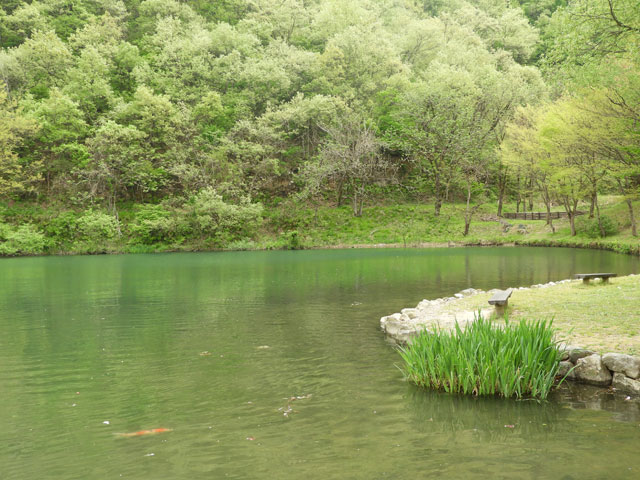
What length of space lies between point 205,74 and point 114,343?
184 ft

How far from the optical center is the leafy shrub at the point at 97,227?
49.1 metres

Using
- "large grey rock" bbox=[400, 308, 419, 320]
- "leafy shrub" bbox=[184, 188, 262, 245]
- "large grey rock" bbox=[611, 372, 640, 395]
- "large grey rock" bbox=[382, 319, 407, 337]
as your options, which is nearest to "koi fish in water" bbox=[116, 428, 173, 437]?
"large grey rock" bbox=[382, 319, 407, 337]

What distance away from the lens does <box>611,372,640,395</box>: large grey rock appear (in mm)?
7578

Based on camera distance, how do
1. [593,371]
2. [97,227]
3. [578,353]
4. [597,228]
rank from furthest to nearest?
[97,227]
[597,228]
[578,353]
[593,371]

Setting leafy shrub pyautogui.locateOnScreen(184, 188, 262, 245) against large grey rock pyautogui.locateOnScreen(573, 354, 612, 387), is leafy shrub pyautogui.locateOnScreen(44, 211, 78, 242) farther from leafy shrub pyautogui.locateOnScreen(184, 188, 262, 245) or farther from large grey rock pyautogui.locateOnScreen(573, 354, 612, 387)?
large grey rock pyautogui.locateOnScreen(573, 354, 612, 387)

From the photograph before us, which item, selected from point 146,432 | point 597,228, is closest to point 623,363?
point 146,432

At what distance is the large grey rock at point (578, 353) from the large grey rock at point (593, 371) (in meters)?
0.06

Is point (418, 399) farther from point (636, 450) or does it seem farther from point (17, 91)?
point (17, 91)

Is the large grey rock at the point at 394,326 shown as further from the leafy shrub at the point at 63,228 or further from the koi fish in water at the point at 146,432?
the leafy shrub at the point at 63,228

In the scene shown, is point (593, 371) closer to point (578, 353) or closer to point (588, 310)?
point (578, 353)

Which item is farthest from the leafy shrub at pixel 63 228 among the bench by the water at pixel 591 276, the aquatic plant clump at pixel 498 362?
the aquatic plant clump at pixel 498 362

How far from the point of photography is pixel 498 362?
7395 millimetres

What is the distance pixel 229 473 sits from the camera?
17.6 ft

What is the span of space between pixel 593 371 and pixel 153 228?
4710cm
